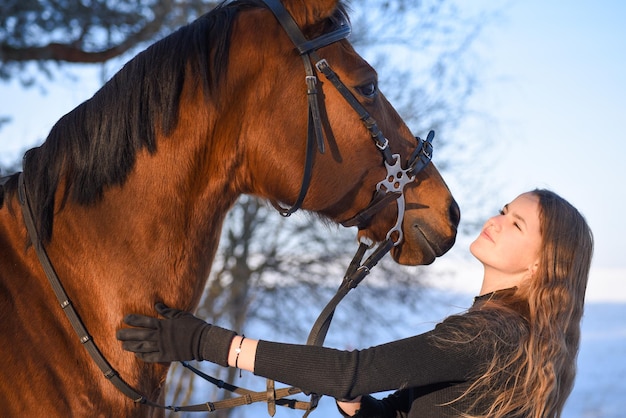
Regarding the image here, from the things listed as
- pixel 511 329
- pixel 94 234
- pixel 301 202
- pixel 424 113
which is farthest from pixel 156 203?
pixel 424 113

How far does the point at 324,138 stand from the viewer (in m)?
2.29

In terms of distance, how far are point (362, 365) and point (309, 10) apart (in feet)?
3.97

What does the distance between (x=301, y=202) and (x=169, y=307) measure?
0.59m

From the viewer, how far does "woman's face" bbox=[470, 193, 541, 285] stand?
254 cm

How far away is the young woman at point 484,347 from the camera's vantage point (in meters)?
2.00

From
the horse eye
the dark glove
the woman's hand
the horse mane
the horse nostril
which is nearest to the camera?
the dark glove

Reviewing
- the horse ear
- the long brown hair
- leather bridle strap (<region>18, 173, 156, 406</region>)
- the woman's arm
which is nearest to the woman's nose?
the long brown hair

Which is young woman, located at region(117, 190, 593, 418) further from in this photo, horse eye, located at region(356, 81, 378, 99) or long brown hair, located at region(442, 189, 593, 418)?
horse eye, located at region(356, 81, 378, 99)

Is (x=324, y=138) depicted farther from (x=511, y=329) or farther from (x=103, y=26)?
(x=103, y=26)

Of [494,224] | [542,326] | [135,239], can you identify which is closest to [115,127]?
[135,239]

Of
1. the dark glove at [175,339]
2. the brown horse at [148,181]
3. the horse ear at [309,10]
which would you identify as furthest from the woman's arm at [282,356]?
the horse ear at [309,10]

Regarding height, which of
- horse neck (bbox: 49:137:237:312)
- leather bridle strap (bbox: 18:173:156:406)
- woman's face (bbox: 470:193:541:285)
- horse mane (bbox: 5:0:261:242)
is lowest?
leather bridle strap (bbox: 18:173:156:406)

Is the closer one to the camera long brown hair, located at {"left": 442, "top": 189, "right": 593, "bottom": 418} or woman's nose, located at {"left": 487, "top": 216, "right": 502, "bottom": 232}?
long brown hair, located at {"left": 442, "top": 189, "right": 593, "bottom": 418}

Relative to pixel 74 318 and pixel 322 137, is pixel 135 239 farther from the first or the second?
pixel 322 137
